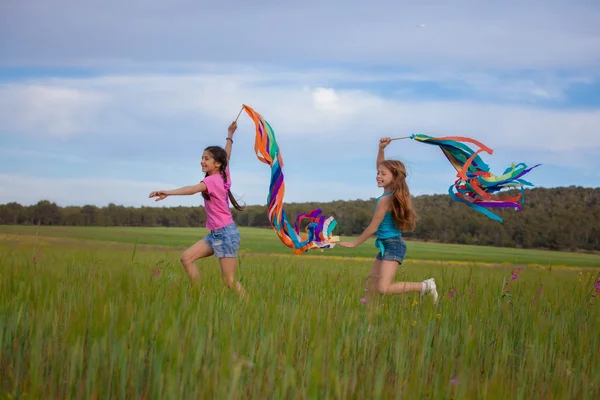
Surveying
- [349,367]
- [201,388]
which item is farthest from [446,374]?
[201,388]

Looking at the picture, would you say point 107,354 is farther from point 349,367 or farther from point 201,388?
point 349,367

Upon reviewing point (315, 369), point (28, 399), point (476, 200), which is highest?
point (476, 200)

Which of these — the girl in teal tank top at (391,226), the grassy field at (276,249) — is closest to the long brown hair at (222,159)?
the girl in teal tank top at (391,226)

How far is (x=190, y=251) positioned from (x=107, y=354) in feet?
11.6

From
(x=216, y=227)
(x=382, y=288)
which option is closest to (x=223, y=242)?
(x=216, y=227)

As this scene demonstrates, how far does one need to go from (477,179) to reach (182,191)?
11.9 ft

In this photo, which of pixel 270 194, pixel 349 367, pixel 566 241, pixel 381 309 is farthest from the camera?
pixel 566 241

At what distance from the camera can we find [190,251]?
696cm

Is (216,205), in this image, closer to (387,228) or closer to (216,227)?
(216,227)

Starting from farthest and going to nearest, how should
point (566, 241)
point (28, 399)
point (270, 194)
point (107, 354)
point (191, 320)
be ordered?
point (566, 241), point (270, 194), point (191, 320), point (107, 354), point (28, 399)

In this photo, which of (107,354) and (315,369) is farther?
(107,354)

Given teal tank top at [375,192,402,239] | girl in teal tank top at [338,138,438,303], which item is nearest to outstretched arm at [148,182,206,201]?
girl in teal tank top at [338,138,438,303]

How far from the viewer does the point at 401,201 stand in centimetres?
684

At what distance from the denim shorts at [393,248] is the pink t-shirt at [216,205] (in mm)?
1882
